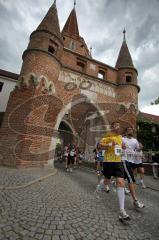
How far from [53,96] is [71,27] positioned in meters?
A: 19.1

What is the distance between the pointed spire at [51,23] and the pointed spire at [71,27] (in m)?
10.9

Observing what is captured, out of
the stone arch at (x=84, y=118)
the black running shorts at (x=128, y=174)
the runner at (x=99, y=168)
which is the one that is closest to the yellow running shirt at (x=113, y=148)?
the runner at (x=99, y=168)

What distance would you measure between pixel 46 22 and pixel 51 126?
26.1ft

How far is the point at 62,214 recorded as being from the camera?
3.04 meters

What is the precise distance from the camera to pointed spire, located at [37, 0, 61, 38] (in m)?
11.5

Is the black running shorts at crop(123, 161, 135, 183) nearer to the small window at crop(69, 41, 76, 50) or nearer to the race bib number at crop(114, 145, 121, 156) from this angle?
the race bib number at crop(114, 145, 121, 156)

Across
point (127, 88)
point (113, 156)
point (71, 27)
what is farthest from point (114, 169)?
point (71, 27)

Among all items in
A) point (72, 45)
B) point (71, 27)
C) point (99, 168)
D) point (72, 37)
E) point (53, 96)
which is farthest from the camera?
point (71, 27)

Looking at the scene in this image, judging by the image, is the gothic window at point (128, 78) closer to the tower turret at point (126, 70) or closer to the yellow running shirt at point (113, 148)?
the tower turret at point (126, 70)

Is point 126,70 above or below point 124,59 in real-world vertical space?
below

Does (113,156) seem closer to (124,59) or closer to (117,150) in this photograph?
(117,150)

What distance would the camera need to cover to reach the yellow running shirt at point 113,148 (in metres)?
3.58

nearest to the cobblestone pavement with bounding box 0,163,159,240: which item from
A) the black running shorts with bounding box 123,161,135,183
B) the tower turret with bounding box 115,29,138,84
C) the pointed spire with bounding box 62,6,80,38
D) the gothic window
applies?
the black running shorts with bounding box 123,161,135,183

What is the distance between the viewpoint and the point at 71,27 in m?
24.7
